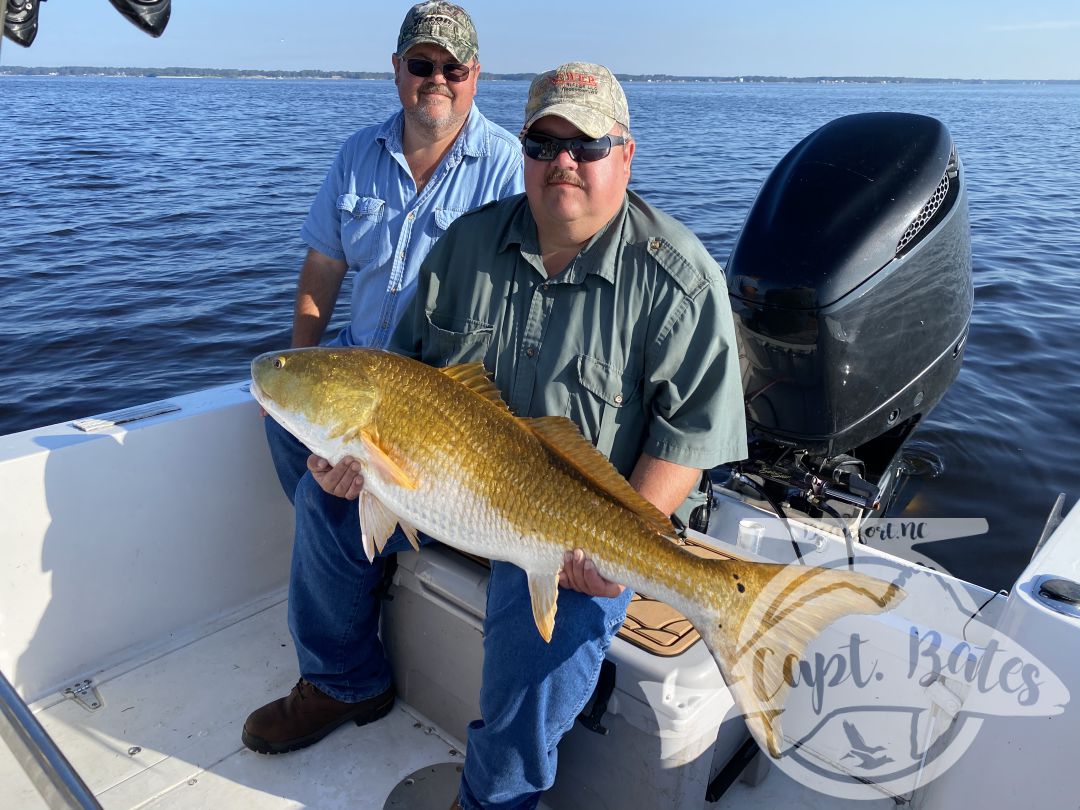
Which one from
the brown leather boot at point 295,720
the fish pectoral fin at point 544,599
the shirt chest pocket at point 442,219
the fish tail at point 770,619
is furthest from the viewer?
the shirt chest pocket at point 442,219

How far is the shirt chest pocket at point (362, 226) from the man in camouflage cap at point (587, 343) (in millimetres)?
1163

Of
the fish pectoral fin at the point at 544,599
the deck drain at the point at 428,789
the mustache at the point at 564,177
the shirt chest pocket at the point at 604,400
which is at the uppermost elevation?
the mustache at the point at 564,177

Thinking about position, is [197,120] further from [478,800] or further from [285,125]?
[478,800]

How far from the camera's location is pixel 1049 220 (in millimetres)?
14562

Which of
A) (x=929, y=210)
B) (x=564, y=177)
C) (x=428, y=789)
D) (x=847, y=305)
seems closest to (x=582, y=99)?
(x=564, y=177)

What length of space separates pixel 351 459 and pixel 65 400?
724 centimetres

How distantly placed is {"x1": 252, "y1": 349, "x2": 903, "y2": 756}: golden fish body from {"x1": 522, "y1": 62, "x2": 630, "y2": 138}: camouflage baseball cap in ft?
2.44

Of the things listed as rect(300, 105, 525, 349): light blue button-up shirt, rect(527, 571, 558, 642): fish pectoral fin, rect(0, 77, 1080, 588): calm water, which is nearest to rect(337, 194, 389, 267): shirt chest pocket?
rect(300, 105, 525, 349): light blue button-up shirt

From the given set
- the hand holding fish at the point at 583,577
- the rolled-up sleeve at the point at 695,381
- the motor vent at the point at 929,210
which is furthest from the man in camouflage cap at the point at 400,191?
the motor vent at the point at 929,210

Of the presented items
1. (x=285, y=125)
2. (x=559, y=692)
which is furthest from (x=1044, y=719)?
(x=285, y=125)

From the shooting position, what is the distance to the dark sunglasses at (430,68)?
11.6 feet

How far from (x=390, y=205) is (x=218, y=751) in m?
2.21

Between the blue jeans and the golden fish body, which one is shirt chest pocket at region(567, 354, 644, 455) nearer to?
the golden fish body

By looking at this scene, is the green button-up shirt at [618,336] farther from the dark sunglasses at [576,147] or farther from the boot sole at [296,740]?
the boot sole at [296,740]
